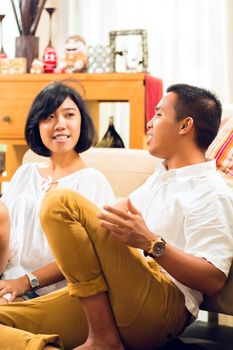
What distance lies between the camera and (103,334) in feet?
5.72

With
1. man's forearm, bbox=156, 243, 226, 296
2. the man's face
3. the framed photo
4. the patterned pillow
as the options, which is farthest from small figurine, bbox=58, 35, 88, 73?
man's forearm, bbox=156, 243, 226, 296

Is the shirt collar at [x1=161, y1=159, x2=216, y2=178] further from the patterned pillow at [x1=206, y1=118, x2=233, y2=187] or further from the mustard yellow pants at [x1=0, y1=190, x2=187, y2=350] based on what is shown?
the patterned pillow at [x1=206, y1=118, x2=233, y2=187]

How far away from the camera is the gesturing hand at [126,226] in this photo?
163 cm

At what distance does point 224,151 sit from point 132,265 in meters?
0.94

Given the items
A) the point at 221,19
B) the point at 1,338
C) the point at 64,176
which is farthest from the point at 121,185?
the point at 221,19

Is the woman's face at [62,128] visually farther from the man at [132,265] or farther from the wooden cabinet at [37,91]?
the wooden cabinet at [37,91]

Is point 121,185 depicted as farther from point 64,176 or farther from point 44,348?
point 44,348

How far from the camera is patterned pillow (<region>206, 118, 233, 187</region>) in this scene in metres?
2.47

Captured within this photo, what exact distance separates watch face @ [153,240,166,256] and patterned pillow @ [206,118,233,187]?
0.80 metres

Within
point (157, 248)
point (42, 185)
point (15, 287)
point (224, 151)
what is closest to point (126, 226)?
point (157, 248)

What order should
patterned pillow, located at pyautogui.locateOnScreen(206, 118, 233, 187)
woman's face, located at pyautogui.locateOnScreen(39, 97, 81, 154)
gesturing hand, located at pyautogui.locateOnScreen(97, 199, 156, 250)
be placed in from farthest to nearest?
patterned pillow, located at pyautogui.locateOnScreen(206, 118, 233, 187), woman's face, located at pyautogui.locateOnScreen(39, 97, 81, 154), gesturing hand, located at pyautogui.locateOnScreen(97, 199, 156, 250)

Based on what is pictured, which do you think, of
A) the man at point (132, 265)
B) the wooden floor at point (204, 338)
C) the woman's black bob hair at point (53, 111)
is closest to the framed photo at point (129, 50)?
the woman's black bob hair at point (53, 111)

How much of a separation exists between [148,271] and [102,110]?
2.81 metres

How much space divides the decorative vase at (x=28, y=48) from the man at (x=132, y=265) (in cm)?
239
